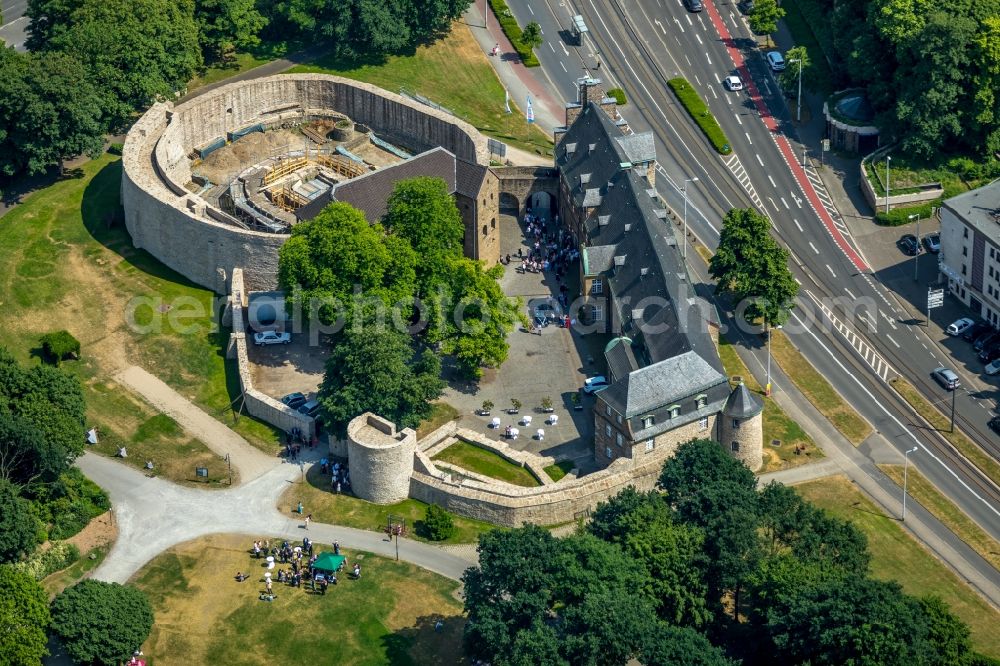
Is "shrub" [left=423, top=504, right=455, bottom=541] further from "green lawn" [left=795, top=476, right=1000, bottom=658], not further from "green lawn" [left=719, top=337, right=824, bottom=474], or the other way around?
"green lawn" [left=795, top=476, right=1000, bottom=658]

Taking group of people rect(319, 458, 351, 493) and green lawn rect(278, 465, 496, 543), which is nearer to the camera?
green lawn rect(278, 465, 496, 543)

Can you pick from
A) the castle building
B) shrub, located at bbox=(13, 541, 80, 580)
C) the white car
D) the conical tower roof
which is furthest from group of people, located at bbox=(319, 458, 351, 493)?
the conical tower roof

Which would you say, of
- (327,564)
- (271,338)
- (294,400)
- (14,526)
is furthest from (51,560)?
(271,338)

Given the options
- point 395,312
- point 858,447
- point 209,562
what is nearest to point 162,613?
point 209,562

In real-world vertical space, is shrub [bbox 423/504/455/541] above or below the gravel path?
below

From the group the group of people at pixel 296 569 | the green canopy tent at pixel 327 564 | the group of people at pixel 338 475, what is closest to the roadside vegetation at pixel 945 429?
the group of people at pixel 338 475

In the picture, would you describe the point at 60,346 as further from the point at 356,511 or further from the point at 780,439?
the point at 780,439
